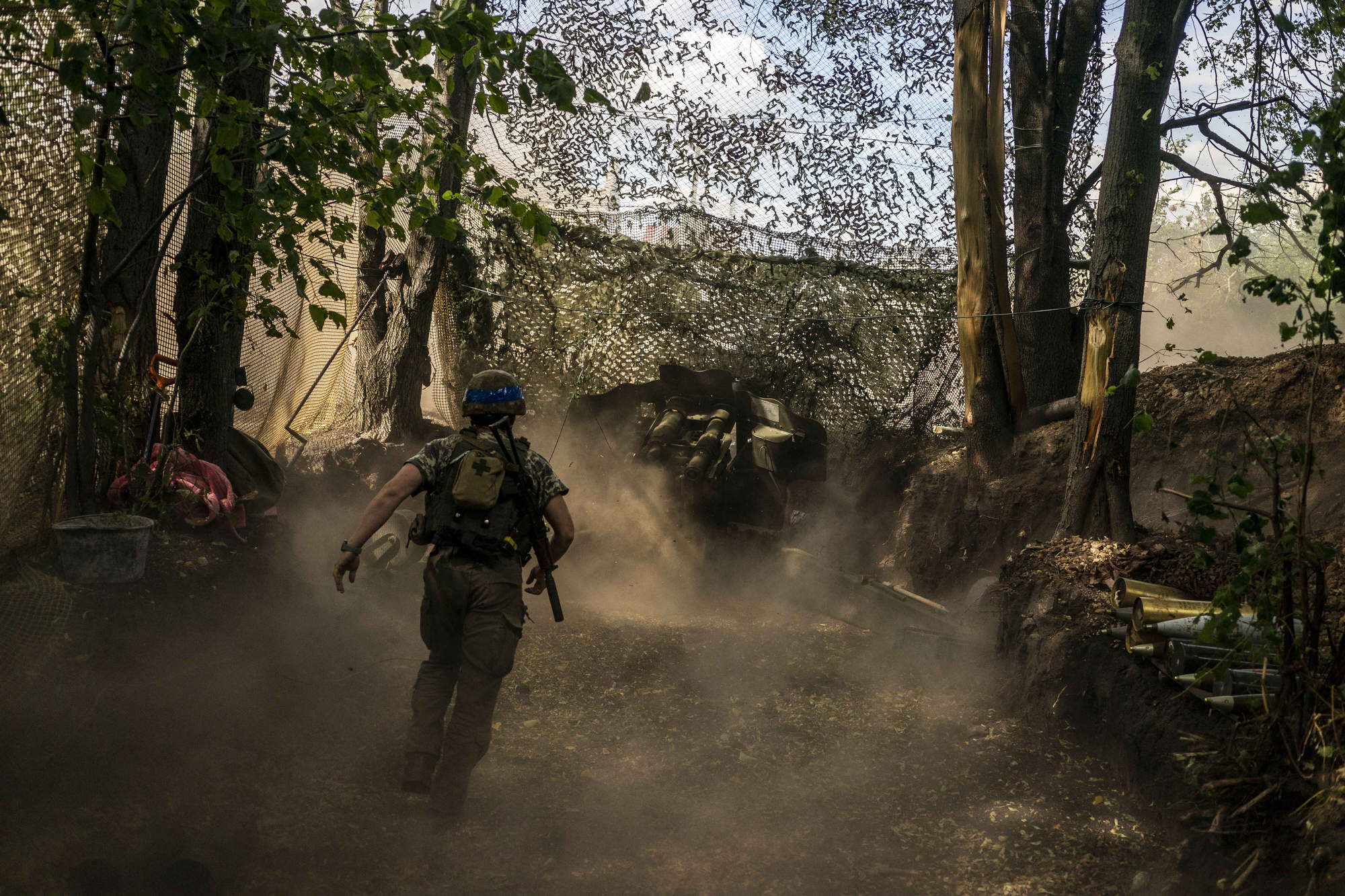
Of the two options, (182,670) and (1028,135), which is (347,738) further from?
(1028,135)

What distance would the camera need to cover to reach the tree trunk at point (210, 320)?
18.4ft

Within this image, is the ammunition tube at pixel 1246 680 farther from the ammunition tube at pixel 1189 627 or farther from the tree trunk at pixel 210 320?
the tree trunk at pixel 210 320

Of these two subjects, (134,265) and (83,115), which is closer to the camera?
(83,115)

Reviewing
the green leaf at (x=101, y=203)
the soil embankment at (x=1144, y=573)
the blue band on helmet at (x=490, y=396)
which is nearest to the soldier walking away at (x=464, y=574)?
the blue band on helmet at (x=490, y=396)

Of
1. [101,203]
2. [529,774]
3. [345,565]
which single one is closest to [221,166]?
[101,203]

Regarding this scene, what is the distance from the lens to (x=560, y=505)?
4.16m

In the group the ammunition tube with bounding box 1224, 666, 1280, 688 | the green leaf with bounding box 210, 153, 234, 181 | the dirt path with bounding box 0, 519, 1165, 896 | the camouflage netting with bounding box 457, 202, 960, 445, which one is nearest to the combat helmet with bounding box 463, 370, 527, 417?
the green leaf with bounding box 210, 153, 234, 181

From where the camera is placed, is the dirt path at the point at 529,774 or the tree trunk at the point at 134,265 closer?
the dirt path at the point at 529,774

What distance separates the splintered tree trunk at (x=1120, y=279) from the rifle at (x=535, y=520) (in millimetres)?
3366

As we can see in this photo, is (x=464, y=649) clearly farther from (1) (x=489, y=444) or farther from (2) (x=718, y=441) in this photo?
(2) (x=718, y=441)

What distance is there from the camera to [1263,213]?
2613mm

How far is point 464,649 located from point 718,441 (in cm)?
487

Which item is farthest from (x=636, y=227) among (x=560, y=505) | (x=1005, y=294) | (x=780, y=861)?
(x=780, y=861)

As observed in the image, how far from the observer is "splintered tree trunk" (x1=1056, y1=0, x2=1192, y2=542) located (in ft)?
18.0
